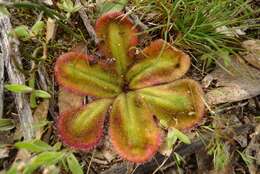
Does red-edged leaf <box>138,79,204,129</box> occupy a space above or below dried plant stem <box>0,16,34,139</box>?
below

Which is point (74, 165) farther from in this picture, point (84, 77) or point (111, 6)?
point (111, 6)

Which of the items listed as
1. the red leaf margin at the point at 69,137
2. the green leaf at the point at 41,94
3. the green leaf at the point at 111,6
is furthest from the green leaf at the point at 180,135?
the green leaf at the point at 111,6

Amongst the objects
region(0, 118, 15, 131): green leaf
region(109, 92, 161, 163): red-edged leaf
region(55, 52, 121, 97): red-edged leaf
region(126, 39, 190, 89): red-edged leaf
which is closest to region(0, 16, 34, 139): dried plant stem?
region(0, 118, 15, 131): green leaf

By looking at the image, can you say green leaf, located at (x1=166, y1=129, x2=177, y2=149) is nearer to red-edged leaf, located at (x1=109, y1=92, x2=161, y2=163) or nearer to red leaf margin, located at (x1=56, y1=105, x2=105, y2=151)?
red-edged leaf, located at (x1=109, y1=92, x2=161, y2=163)

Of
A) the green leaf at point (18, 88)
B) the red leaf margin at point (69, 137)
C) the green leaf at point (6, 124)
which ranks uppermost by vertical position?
the green leaf at point (18, 88)

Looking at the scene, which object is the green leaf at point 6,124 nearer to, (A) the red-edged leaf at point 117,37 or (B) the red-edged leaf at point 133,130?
(B) the red-edged leaf at point 133,130

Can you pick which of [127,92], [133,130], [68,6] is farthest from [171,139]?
[68,6]
